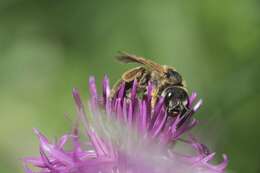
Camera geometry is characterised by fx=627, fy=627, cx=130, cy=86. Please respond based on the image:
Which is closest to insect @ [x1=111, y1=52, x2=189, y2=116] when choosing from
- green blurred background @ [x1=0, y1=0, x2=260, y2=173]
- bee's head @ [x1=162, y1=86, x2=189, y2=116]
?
bee's head @ [x1=162, y1=86, x2=189, y2=116]

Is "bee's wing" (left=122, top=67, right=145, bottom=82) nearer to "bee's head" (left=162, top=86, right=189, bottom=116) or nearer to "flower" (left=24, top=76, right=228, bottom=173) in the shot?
"flower" (left=24, top=76, right=228, bottom=173)

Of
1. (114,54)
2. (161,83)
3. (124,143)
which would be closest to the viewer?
(124,143)

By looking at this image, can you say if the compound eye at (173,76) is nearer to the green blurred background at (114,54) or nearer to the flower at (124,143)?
Answer: the flower at (124,143)

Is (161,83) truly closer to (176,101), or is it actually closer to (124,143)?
(176,101)

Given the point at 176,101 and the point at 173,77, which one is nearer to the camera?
the point at 176,101

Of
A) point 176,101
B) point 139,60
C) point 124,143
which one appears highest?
point 139,60

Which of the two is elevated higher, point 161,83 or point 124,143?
point 161,83

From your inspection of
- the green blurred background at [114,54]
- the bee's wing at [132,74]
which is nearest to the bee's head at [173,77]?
the bee's wing at [132,74]

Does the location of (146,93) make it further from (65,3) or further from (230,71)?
(65,3)

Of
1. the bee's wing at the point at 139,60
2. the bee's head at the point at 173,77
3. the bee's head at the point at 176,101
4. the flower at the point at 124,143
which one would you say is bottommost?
the flower at the point at 124,143

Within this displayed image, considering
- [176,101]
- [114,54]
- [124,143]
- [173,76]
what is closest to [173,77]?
[173,76]
